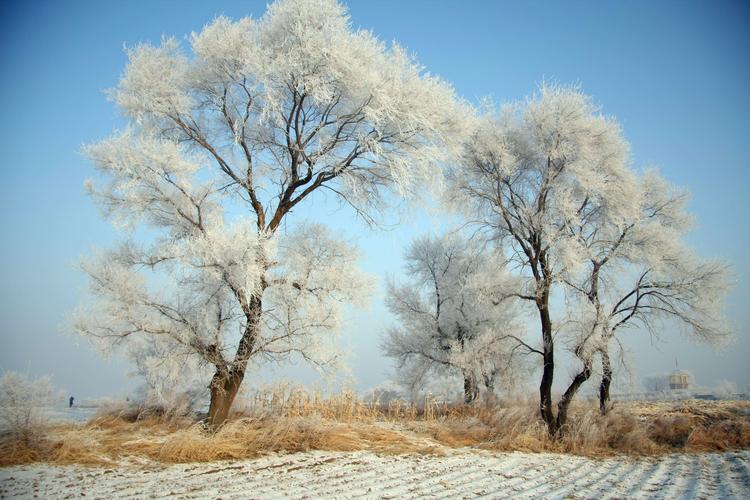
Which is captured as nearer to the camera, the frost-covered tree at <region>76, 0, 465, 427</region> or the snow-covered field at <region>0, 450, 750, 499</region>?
the snow-covered field at <region>0, 450, 750, 499</region>

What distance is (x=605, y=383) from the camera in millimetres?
12906

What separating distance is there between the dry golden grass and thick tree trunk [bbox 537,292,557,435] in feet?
0.88

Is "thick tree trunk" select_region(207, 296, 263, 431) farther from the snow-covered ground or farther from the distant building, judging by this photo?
the distant building

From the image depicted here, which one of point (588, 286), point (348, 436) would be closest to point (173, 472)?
point (348, 436)

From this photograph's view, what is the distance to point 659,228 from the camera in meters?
12.4

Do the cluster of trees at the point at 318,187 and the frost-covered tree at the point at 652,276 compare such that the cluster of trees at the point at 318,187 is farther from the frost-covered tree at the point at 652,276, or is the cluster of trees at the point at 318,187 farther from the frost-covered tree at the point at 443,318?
A: the frost-covered tree at the point at 443,318

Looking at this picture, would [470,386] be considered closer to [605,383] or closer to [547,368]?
[605,383]

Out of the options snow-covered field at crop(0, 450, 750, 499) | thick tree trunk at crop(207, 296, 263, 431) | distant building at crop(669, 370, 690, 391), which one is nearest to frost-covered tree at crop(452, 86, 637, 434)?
snow-covered field at crop(0, 450, 750, 499)

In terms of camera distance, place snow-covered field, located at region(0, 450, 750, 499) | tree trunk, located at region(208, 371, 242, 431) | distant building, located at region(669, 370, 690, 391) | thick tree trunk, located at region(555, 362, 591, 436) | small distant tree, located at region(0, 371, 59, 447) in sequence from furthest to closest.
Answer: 1. distant building, located at region(669, 370, 690, 391)
2. thick tree trunk, located at region(555, 362, 591, 436)
3. tree trunk, located at region(208, 371, 242, 431)
4. small distant tree, located at region(0, 371, 59, 447)
5. snow-covered field, located at region(0, 450, 750, 499)

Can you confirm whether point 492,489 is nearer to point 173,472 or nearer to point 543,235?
point 173,472

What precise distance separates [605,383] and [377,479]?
9.59 meters

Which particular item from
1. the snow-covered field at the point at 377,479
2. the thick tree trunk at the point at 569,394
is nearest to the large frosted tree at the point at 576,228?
the thick tree trunk at the point at 569,394

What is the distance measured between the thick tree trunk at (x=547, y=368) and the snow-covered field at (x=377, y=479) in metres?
3.01

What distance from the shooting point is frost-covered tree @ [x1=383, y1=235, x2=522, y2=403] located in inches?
699
